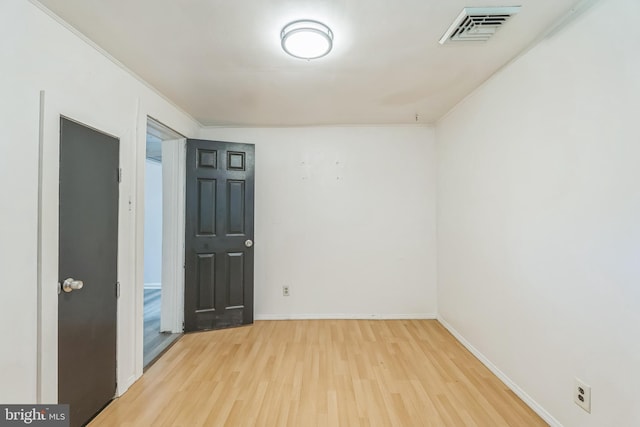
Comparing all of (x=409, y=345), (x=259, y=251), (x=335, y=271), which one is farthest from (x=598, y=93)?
(x=259, y=251)

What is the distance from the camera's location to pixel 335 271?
3.57 m

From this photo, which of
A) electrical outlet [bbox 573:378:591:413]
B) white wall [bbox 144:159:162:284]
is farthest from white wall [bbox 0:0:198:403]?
white wall [bbox 144:159:162:284]

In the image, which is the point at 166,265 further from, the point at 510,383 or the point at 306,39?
the point at 510,383

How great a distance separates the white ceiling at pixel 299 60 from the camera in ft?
4.89

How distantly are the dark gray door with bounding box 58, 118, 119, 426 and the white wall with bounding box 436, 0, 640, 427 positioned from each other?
9.44ft

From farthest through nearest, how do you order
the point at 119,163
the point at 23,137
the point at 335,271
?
the point at 335,271, the point at 119,163, the point at 23,137

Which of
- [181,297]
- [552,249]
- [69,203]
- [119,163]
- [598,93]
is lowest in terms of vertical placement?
[181,297]

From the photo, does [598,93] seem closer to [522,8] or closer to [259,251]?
[522,8]

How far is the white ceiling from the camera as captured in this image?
149 centimetres

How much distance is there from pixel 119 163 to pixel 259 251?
6.23ft

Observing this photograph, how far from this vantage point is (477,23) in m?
1.60

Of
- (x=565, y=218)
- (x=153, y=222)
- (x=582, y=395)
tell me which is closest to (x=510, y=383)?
(x=582, y=395)

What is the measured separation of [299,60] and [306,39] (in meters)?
0.34

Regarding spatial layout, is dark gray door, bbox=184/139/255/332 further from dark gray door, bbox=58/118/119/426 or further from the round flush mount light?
the round flush mount light
